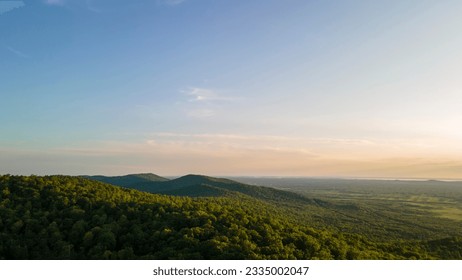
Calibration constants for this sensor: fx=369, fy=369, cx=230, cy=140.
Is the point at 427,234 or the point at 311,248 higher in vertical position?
the point at 311,248

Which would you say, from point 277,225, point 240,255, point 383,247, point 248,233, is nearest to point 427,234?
point 383,247

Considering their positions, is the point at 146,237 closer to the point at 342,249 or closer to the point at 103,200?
the point at 103,200

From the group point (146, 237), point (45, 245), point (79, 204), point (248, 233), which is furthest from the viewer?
point (79, 204)

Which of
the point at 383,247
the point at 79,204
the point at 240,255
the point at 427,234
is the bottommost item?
the point at 427,234
